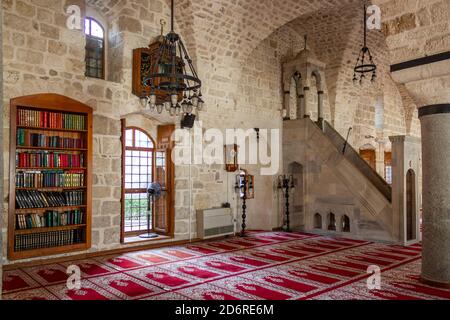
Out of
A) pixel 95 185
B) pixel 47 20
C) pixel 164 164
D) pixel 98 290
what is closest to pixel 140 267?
pixel 98 290

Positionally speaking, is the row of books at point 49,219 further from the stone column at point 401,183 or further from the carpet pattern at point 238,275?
the stone column at point 401,183

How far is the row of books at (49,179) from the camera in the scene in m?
5.39

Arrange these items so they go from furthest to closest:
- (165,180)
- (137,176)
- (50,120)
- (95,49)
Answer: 1. (137,176)
2. (165,180)
3. (95,49)
4. (50,120)

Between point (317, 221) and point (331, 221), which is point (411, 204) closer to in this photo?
point (331, 221)

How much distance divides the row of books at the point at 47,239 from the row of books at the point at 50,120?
1559 millimetres

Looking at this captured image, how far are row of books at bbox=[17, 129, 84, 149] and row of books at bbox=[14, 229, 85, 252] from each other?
50.0 inches

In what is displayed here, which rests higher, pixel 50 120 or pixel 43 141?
pixel 50 120

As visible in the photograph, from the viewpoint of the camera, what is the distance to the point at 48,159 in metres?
5.58

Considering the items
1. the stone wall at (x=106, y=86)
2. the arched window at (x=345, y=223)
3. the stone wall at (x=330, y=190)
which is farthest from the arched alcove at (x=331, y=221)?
the stone wall at (x=106, y=86)

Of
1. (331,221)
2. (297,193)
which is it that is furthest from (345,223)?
(297,193)

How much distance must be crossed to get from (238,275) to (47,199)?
9.79 ft

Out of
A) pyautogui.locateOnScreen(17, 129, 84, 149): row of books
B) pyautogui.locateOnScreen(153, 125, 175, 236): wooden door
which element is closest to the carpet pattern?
pyautogui.locateOnScreen(153, 125, 175, 236): wooden door

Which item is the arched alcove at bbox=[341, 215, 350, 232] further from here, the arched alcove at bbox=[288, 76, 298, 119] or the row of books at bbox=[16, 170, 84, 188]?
the row of books at bbox=[16, 170, 84, 188]

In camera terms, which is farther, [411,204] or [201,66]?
[201,66]
